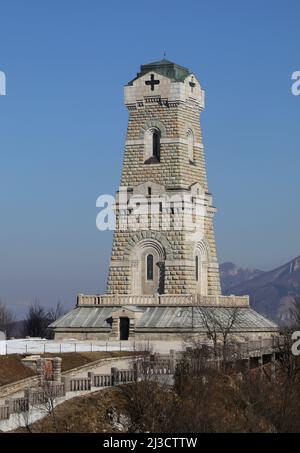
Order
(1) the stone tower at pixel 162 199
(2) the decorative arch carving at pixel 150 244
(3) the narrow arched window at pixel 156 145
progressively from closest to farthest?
(1) the stone tower at pixel 162 199 < (2) the decorative arch carving at pixel 150 244 < (3) the narrow arched window at pixel 156 145

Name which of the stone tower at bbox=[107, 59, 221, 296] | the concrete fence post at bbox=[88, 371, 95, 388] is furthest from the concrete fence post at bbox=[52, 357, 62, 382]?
→ the stone tower at bbox=[107, 59, 221, 296]

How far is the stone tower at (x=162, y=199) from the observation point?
4060 inches

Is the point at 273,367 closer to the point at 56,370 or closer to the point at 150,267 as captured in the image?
the point at 150,267

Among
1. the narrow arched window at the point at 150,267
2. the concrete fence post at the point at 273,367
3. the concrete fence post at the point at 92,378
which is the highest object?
the narrow arched window at the point at 150,267

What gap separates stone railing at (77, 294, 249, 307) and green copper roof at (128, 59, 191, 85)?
16559 millimetres

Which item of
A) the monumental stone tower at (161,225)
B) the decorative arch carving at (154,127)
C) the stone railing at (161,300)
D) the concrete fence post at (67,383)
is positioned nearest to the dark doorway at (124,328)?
the monumental stone tower at (161,225)

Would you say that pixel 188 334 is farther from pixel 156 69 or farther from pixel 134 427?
pixel 134 427

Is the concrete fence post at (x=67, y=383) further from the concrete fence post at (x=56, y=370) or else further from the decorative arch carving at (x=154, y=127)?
the decorative arch carving at (x=154, y=127)

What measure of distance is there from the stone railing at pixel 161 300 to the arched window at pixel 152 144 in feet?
35.7

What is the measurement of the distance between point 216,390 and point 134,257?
2982 centimetres

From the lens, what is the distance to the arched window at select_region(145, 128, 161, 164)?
105438 mm

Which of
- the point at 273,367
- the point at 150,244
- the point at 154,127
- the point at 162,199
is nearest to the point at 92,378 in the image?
the point at 273,367

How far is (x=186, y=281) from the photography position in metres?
102
